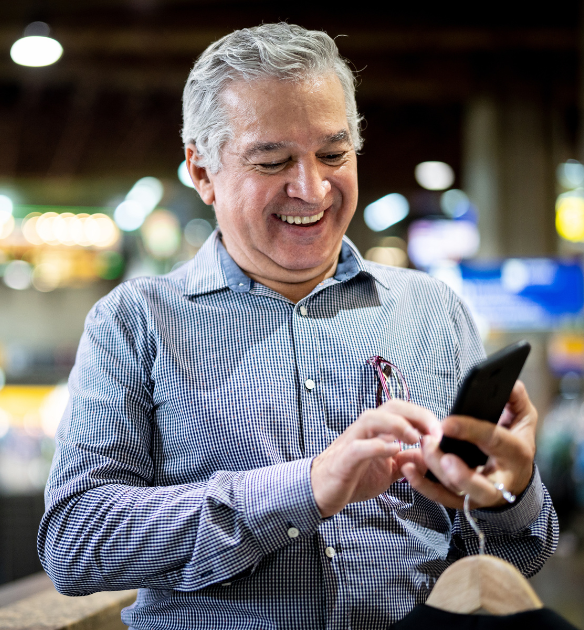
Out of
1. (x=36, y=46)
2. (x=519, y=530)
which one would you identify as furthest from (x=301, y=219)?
(x=36, y=46)

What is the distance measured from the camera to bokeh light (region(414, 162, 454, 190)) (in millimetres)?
12212

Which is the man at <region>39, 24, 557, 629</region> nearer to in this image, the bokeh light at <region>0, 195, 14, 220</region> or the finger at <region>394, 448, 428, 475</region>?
the finger at <region>394, 448, 428, 475</region>

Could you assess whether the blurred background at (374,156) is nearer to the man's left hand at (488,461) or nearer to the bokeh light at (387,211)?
the bokeh light at (387,211)

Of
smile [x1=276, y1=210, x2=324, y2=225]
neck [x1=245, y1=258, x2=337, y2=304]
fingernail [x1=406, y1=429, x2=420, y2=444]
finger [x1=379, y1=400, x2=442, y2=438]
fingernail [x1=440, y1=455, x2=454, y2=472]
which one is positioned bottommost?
fingernail [x1=440, y1=455, x2=454, y2=472]

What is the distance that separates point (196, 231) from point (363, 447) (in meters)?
13.2

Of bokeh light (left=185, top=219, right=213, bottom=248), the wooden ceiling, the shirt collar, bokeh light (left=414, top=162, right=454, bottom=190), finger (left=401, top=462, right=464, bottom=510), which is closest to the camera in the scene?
finger (left=401, top=462, right=464, bottom=510)

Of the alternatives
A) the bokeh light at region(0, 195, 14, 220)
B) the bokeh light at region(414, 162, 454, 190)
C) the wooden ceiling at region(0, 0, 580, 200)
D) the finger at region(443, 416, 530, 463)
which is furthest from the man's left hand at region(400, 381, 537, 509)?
the bokeh light at region(414, 162, 454, 190)

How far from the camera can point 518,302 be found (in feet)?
21.6

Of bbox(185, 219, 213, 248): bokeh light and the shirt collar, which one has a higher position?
the shirt collar

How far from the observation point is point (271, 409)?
1.51 m

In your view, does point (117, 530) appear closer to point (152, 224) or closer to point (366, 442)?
point (366, 442)

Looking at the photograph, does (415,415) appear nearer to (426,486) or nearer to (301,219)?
(426,486)

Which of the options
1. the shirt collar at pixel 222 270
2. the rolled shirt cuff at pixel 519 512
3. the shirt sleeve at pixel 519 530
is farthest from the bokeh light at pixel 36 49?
the rolled shirt cuff at pixel 519 512

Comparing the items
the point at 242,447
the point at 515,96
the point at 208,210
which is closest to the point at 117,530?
the point at 242,447
